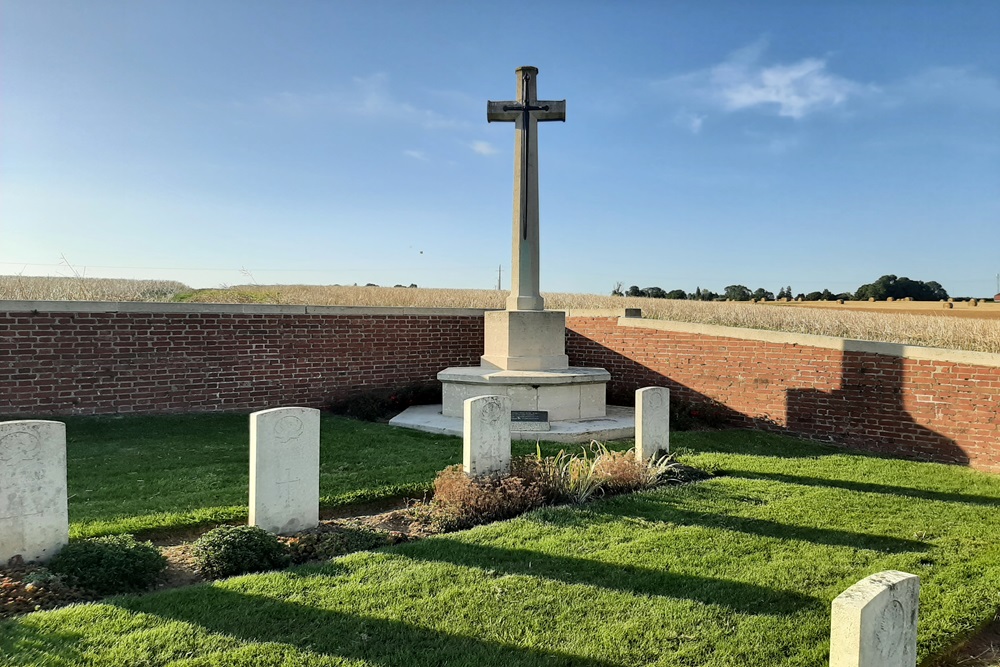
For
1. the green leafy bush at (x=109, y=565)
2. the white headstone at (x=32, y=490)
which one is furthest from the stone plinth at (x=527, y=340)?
the white headstone at (x=32, y=490)

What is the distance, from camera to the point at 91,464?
6.96m

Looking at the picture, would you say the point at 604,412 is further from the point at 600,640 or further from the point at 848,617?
the point at 848,617

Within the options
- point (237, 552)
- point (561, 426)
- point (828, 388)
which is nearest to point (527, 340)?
point (561, 426)

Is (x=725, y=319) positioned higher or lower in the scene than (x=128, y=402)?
higher

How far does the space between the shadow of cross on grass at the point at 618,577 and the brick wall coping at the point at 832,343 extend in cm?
572

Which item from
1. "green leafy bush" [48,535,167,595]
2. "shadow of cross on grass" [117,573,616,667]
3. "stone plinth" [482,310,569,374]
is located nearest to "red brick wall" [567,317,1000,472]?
"stone plinth" [482,310,569,374]

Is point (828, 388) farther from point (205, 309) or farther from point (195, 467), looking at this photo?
point (205, 309)

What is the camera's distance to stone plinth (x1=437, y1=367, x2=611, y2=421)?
382 inches

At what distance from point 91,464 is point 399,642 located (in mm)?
5251

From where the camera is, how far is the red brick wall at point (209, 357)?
362 inches

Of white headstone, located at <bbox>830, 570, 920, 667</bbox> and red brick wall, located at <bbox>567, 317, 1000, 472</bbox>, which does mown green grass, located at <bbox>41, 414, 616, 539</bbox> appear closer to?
red brick wall, located at <bbox>567, 317, 1000, 472</bbox>

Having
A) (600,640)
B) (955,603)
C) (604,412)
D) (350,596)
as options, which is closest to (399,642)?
(350,596)

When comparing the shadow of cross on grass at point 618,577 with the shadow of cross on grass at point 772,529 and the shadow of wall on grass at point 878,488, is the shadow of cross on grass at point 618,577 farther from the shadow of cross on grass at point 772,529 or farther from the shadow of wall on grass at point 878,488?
the shadow of wall on grass at point 878,488

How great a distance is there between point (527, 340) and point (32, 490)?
691 cm
